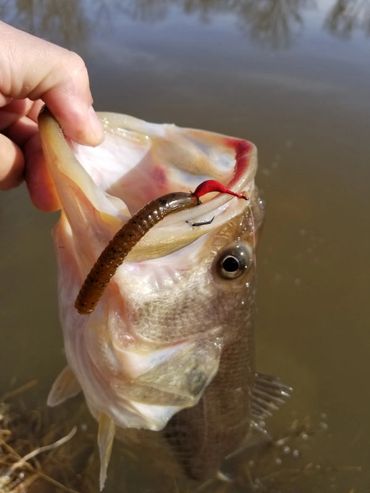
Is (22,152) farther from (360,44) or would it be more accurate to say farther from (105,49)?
(360,44)

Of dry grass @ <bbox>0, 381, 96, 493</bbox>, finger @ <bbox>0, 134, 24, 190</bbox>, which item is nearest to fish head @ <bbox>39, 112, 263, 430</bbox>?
finger @ <bbox>0, 134, 24, 190</bbox>

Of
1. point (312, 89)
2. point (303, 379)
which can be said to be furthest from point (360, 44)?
point (303, 379)

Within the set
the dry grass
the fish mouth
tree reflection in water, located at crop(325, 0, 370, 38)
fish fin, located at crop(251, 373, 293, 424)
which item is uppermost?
the fish mouth

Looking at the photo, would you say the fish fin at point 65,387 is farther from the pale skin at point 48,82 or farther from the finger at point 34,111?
the finger at point 34,111

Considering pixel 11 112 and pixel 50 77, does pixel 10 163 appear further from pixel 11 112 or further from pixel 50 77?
pixel 50 77

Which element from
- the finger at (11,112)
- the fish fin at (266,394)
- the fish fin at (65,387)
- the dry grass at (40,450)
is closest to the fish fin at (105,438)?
the fish fin at (65,387)

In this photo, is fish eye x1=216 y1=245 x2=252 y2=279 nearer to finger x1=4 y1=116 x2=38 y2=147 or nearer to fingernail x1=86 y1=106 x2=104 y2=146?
fingernail x1=86 y1=106 x2=104 y2=146

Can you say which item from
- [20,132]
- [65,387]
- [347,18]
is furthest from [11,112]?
[347,18]
